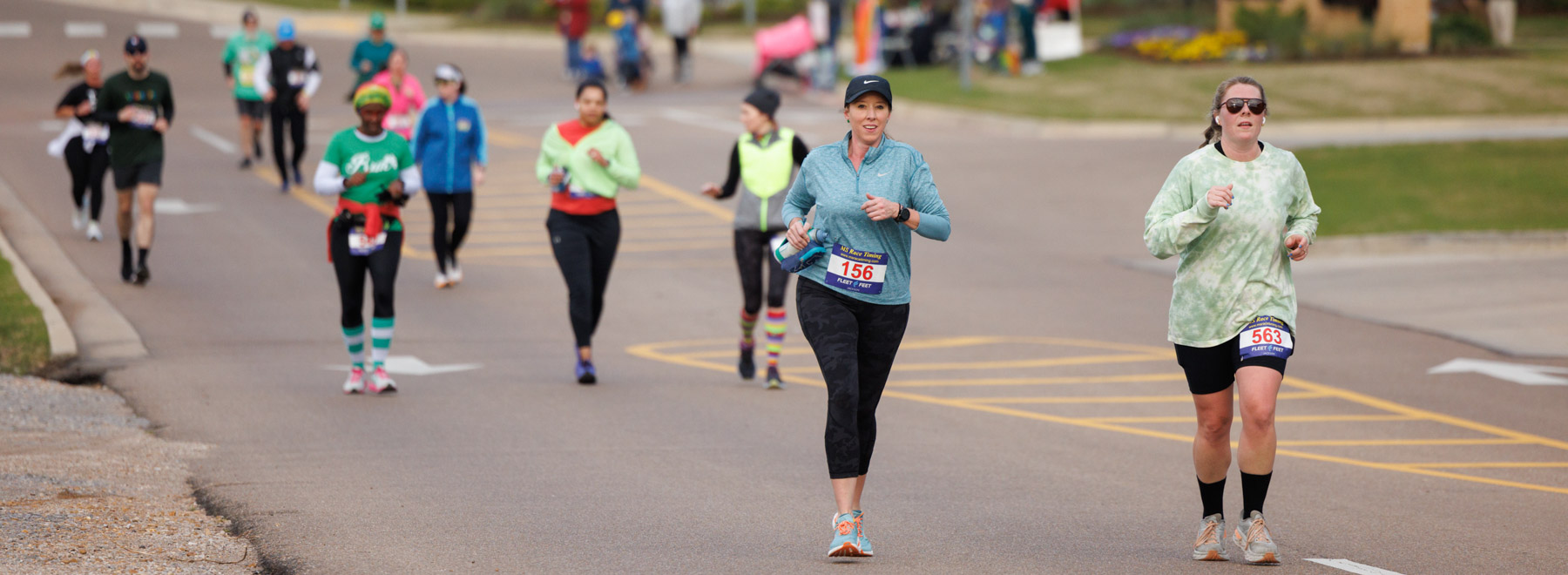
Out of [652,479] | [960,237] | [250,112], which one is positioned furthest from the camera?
[250,112]

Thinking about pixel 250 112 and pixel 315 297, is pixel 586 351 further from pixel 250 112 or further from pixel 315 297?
pixel 250 112

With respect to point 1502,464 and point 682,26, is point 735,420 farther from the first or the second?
point 682,26

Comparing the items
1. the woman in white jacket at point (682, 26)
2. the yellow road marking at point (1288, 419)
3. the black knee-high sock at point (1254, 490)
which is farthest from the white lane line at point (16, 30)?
the black knee-high sock at point (1254, 490)

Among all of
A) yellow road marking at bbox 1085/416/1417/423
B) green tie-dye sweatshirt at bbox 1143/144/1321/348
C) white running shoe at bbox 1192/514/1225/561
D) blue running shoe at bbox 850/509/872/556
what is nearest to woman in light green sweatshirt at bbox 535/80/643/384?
yellow road marking at bbox 1085/416/1417/423

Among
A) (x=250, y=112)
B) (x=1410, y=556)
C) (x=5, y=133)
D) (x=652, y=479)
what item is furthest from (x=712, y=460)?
(x=5, y=133)

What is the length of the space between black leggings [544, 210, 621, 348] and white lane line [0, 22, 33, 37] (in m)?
29.4

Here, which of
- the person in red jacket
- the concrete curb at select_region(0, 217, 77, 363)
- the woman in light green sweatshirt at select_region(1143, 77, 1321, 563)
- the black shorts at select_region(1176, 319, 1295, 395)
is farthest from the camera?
the person in red jacket

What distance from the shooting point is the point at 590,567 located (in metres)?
6.50

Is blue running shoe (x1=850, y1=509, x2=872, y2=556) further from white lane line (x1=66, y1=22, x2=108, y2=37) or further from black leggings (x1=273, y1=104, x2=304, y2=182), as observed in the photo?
white lane line (x1=66, y1=22, x2=108, y2=37)

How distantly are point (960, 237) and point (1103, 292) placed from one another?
10.5ft

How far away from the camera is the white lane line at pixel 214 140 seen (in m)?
24.1

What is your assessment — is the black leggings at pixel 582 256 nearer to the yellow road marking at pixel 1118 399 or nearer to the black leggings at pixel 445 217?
the yellow road marking at pixel 1118 399

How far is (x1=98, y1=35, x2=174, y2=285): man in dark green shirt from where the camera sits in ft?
45.6

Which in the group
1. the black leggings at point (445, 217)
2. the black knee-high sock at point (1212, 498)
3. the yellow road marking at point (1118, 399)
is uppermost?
the black knee-high sock at point (1212, 498)
